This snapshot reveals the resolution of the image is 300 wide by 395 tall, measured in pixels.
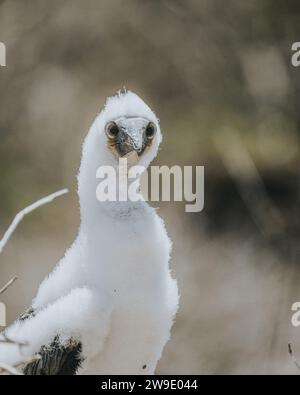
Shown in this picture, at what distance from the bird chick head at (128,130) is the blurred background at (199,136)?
1870 millimetres

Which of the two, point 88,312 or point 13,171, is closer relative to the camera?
point 88,312

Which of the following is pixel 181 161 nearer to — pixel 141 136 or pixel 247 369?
pixel 247 369

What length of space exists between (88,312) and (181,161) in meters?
2.48

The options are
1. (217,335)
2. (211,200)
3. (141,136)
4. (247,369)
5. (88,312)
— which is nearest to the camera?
(88,312)

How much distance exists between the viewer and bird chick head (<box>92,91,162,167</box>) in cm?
254

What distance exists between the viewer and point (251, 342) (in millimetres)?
4430

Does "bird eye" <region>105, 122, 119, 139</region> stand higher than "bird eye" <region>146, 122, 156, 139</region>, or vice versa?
"bird eye" <region>146, 122, 156, 139</region>

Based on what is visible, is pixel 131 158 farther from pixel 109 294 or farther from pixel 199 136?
pixel 199 136

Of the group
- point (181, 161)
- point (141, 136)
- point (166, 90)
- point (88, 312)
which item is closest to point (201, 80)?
point (166, 90)

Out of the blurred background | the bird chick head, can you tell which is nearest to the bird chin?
the bird chick head

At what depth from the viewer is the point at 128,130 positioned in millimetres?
2531

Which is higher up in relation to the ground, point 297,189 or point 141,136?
point 297,189

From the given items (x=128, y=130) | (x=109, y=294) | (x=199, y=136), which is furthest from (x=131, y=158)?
(x=199, y=136)

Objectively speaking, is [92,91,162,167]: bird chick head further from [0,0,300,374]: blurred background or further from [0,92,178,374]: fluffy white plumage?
[0,0,300,374]: blurred background
